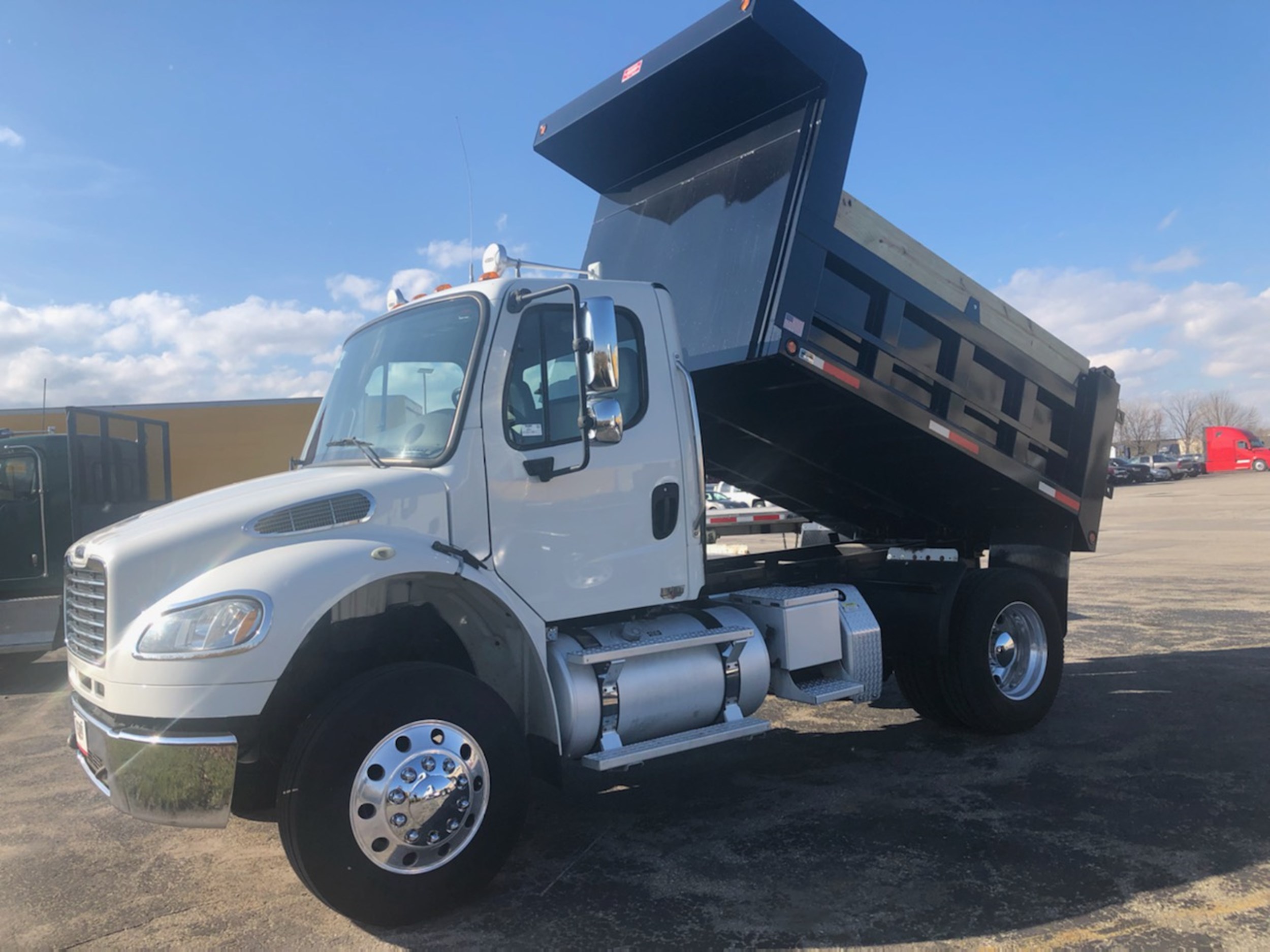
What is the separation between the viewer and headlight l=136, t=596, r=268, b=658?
10.7 feet

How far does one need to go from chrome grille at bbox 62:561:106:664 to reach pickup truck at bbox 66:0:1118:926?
3 cm

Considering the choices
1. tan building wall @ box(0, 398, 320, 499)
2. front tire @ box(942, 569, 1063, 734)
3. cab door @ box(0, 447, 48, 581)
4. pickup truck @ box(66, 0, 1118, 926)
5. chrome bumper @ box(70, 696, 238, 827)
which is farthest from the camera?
tan building wall @ box(0, 398, 320, 499)

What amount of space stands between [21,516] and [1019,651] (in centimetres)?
932

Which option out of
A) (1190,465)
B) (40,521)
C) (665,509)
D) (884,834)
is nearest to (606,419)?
(665,509)

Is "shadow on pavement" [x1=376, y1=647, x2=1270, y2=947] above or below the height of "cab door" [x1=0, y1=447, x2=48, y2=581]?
below

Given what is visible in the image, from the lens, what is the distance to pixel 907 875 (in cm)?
388

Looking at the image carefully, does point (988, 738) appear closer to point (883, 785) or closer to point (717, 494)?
point (883, 785)

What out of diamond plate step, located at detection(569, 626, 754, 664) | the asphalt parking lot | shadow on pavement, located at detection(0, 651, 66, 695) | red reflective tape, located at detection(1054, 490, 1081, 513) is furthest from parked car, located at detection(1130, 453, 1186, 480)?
diamond plate step, located at detection(569, 626, 754, 664)

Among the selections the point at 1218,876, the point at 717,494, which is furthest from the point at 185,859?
the point at 717,494

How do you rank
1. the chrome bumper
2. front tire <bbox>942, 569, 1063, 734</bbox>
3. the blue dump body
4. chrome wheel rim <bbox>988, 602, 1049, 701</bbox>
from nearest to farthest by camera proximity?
the chrome bumper
the blue dump body
front tire <bbox>942, 569, 1063, 734</bbox>
chrome wheel rim <bbox>988, 602, 1049, 701</bbox>

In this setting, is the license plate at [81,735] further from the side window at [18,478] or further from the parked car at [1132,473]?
the parked car at [1132,473]

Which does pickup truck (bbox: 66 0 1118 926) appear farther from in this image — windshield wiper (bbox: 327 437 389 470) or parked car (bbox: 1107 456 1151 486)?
parked car (bbox: 1107 456 1151 486)

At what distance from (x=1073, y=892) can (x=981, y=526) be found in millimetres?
3388

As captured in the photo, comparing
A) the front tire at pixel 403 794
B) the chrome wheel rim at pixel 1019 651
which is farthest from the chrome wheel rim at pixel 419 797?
the chrome wheel rim at pixel 1019 651
